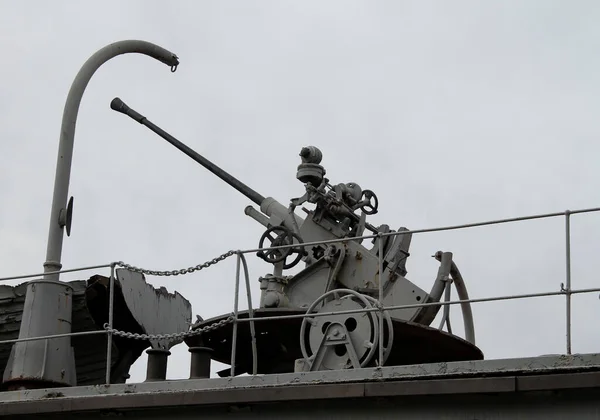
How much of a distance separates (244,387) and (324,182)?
3983 mm

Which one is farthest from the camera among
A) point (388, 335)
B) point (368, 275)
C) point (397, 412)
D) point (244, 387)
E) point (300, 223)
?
point (300, 223)

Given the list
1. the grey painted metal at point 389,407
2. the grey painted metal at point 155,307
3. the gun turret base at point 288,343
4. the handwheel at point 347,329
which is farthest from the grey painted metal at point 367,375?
the grey painted metal at point 155,307

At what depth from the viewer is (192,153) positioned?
1529 cm

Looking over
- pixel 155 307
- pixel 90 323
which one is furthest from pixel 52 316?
pixel 155 307

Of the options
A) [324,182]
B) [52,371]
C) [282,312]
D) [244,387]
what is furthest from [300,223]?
[244,387]

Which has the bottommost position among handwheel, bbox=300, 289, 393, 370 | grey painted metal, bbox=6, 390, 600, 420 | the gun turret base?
grey painted metal, bbox=6, 390, 600, 420

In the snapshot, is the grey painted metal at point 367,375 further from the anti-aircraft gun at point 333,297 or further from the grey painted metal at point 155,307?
the grey painted metal at point 155,307

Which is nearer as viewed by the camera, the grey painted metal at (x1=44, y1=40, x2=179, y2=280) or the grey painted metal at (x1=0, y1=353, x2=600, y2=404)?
the grey painted metal at (x1=0, y1=353, x2=600, y2=404)

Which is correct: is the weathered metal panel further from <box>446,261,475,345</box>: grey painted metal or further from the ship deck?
<box>446,261,475,345</box>: grey painted metal

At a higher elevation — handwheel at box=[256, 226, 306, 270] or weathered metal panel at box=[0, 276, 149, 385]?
handwheel at box=[256, 226, 306, 270]

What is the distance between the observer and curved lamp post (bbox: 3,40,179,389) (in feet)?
37.4

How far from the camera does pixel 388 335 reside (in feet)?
33.3

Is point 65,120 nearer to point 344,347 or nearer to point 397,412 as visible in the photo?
point 344,347

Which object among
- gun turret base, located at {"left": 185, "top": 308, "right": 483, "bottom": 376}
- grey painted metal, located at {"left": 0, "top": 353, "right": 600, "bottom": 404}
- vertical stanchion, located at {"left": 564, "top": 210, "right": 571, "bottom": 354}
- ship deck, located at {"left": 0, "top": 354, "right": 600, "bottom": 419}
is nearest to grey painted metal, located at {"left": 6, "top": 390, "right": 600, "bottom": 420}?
ship deck, located at {"left": 0, "top": 354, "right": 600, "bottom": 419}
